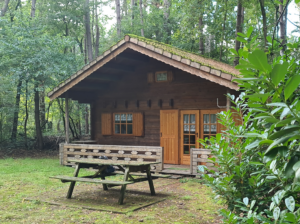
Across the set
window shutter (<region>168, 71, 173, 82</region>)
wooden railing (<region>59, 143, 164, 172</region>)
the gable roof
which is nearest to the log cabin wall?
window shutter (<region>168, 71, 173, 82</region>)

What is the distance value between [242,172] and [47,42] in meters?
14.0

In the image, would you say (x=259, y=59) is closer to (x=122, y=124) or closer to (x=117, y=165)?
(x=117, y=165)

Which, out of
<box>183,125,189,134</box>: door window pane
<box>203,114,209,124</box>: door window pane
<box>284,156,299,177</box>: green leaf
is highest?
<box>203,114,209,124</box>: door window pane

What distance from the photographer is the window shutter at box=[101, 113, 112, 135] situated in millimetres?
12344

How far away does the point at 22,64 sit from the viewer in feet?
46.2

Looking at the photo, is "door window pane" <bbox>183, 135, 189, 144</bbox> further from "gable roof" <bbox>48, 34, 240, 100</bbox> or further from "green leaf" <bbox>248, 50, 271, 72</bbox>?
"green leaf" <bbox>248, 50, 271, 72</bbox>

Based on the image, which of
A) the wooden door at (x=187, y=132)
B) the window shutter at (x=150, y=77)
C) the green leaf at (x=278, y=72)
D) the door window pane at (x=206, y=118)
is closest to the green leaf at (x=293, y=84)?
the green leaf at (x=278, y=72)

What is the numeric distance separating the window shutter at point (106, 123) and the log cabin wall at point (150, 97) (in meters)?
0.20

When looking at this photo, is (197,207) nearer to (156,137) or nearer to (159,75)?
(156,137)

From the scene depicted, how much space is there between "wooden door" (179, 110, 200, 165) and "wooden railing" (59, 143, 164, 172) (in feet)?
3.67

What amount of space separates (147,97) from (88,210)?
6.41 metres

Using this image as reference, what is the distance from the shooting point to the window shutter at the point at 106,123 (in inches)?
486

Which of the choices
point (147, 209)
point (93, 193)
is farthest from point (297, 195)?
point (93, 193)

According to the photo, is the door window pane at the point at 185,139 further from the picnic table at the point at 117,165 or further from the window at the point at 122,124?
the picnic table at the point at 117,165
